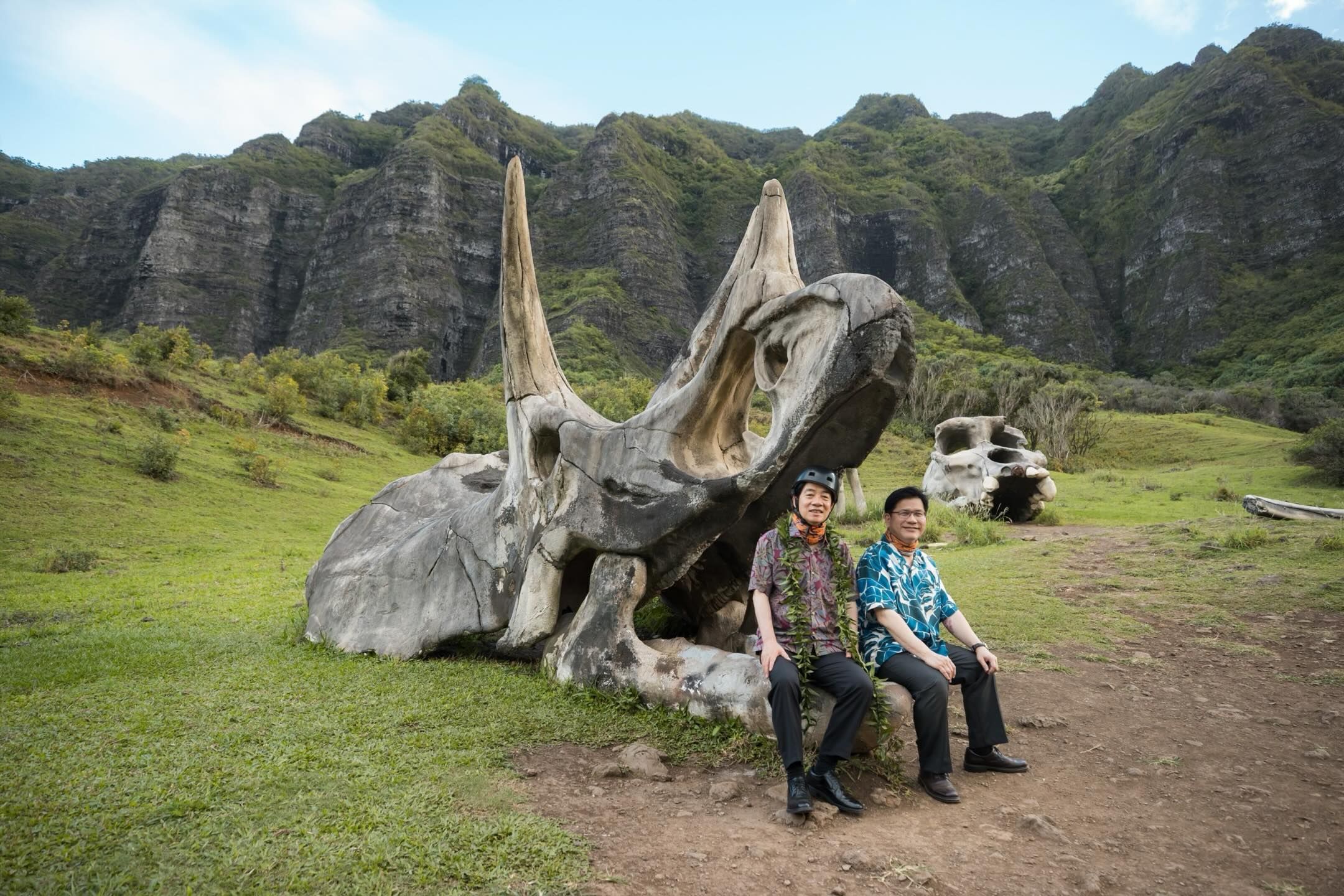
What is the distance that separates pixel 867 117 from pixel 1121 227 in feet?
195

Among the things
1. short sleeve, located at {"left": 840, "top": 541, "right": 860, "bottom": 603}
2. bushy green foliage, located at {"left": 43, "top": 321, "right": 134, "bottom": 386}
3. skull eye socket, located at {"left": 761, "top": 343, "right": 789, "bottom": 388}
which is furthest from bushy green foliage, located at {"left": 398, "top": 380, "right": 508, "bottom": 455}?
short sleeve, located at {"left": 840, "top": 541, "right": 860, "bottom": 603}

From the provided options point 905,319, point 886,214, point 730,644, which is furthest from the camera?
point 886,214

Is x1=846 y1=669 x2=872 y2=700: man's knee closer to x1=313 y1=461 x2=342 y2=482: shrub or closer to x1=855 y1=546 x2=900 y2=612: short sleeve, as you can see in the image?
x1=855 y1=546 x2=900 y2=612: short sleeve

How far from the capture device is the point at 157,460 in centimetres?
1641

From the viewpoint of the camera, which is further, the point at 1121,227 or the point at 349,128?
the point at 349,128

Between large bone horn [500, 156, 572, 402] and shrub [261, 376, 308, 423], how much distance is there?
22.9m

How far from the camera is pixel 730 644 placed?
17.7ft

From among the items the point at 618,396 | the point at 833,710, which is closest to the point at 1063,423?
the point at 618,396

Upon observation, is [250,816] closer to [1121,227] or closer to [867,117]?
[1121,227]

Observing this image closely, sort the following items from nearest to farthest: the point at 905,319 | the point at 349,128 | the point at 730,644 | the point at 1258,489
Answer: the point at 905,319
the point at 730,644
the point at 1258,489
the point at 349,128

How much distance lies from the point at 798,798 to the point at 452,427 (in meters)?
29.3

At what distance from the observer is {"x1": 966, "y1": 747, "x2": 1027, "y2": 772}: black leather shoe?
11.5 ft

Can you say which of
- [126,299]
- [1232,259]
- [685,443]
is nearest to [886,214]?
[1232,259]

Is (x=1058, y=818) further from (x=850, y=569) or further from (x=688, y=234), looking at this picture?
(x=688, y=234)
